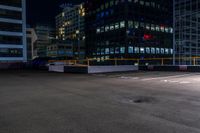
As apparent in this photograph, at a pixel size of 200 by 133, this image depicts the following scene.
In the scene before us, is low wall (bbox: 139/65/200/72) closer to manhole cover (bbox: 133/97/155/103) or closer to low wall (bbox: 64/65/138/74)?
low wall (bbox: 64/65/138/74)

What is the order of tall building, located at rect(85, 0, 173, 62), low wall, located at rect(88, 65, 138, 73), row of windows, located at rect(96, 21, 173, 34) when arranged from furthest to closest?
row of windows, located at rect(96, 21, 173, 34) < tall building, located at rect(85, 0, 173, 62) < low wall, located at rect(88, 65, 138, 73)

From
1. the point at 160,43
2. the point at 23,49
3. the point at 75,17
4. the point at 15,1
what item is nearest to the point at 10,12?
the point at 15,1

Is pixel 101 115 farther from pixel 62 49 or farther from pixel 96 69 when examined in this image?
pixel 62 49

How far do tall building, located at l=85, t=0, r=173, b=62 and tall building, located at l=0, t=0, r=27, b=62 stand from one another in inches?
1366

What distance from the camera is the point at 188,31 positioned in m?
42.7

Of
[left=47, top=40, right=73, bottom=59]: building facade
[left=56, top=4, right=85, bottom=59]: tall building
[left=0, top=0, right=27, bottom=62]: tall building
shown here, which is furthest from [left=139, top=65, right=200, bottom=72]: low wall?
[left=56, top=4, right=85, bottom=59]: tall building

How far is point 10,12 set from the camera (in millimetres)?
63281

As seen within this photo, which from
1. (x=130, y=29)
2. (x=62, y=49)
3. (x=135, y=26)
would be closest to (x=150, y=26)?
(x=135, y=26)

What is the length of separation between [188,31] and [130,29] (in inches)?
1453

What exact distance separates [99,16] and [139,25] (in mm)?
20756

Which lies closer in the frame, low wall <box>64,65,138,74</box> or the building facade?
low wall <box>64,65,138,74</box>

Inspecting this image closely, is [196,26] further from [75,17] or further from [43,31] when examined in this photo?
[43,31]

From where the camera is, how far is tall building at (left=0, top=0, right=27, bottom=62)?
201 ft

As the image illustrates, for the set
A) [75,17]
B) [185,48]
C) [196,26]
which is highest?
[75,17]
